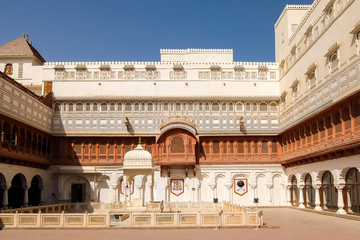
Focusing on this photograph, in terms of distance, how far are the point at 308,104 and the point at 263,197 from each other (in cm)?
1122

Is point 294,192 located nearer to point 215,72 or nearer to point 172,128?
point 172,128

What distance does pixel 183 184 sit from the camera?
37.6 meters

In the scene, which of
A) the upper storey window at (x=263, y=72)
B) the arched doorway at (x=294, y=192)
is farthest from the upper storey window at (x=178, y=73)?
the arched doorway at (x=294, y=192)

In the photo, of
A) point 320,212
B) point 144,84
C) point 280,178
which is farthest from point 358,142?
point 144,84

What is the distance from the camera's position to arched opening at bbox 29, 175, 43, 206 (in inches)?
1391

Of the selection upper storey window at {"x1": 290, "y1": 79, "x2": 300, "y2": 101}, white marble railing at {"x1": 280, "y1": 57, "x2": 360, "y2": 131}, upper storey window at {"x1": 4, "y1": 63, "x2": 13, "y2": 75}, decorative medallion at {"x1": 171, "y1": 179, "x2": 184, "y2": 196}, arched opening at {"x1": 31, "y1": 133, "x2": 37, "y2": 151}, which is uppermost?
upper storey window at {"x1": 4, "y1": 63, "x2": 13, "y2": 75}

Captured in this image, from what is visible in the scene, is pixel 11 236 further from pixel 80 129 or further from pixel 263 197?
pixel 263 197

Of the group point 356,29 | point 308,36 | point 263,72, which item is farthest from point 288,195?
point 356,29

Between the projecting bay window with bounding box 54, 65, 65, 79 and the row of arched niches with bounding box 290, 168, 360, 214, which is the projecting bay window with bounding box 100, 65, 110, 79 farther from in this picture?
the row of arched niches with bounding box 290, 168, 360, 214

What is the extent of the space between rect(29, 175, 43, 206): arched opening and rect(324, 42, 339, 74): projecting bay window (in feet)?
83.3

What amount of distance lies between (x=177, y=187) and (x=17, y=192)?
1382 centimetres

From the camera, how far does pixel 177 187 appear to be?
123 ft

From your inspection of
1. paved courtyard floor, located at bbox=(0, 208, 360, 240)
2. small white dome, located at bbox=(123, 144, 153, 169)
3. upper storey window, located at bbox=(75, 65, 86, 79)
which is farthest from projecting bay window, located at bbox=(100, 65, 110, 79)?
paved courtyard floor, located at bbox=(0, 208, 360, 240)

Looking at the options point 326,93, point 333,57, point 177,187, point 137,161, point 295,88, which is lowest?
point 177,187
